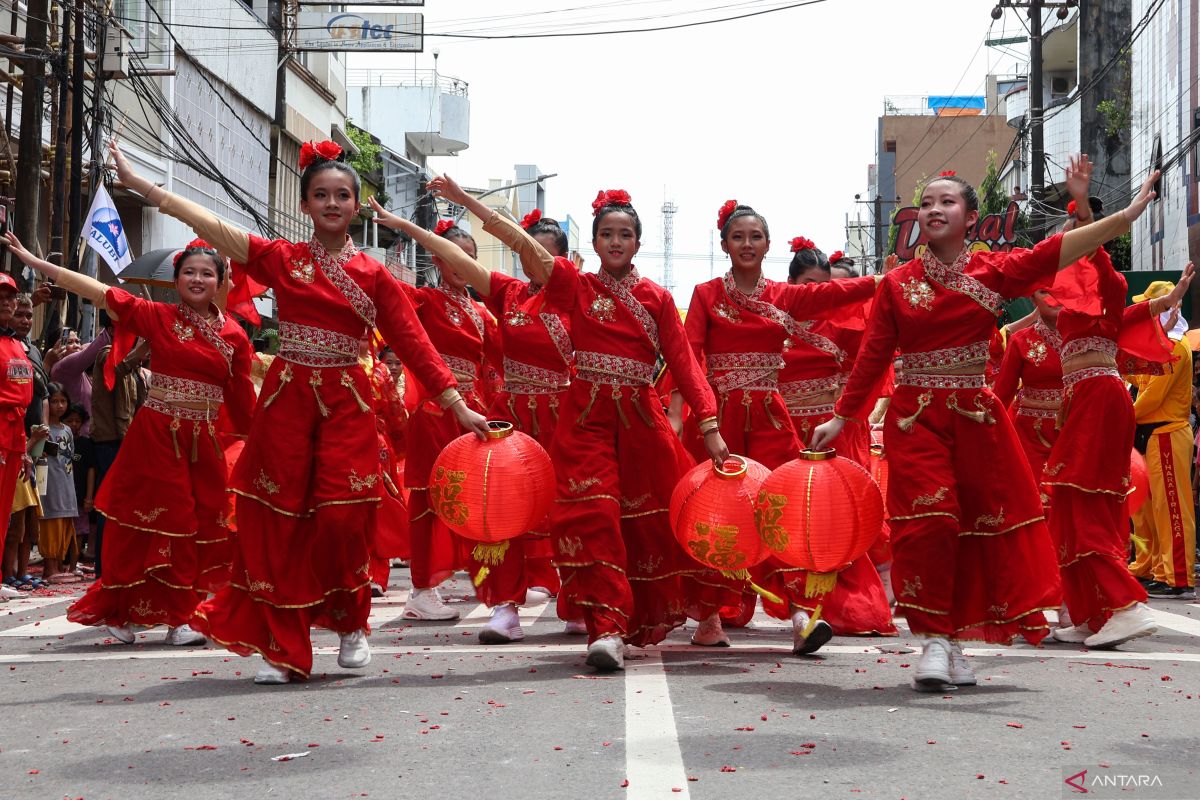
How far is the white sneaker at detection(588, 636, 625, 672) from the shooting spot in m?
6.19

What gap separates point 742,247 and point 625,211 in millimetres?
1053

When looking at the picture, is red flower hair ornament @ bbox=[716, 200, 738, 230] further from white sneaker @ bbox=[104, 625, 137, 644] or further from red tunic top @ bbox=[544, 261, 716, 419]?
white sneaker @ bbox=[104, 625, 137, 644]

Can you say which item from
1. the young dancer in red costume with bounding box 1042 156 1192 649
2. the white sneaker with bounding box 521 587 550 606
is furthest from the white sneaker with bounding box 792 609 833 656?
the white sneaker with bounding box 521 587 550 606

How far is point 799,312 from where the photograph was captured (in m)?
8.13

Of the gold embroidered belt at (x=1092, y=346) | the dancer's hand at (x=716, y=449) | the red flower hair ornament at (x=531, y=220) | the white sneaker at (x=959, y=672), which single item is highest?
the red flower hair ornament at (x=531, y=220)

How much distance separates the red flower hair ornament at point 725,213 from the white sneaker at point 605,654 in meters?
2.59

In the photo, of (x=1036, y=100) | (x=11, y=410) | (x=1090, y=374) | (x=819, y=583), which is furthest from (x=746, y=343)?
(x=1036, y=100)

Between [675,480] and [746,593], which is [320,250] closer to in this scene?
[675,480]

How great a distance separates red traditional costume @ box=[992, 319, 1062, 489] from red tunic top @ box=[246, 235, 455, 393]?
3664 millimetres

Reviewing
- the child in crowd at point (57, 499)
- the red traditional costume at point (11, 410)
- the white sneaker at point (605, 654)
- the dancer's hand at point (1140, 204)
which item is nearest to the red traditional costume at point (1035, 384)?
the dancer's hand at point (1140, 204)

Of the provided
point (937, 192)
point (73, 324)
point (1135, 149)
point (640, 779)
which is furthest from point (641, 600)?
point (1135, 149)

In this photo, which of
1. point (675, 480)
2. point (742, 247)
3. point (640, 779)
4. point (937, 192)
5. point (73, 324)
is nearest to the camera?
point (640, 779)

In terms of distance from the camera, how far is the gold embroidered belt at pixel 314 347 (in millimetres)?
6227

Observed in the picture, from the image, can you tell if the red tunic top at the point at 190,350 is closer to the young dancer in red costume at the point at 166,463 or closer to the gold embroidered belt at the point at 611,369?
the young dancer in red costume at the point at 166,463
